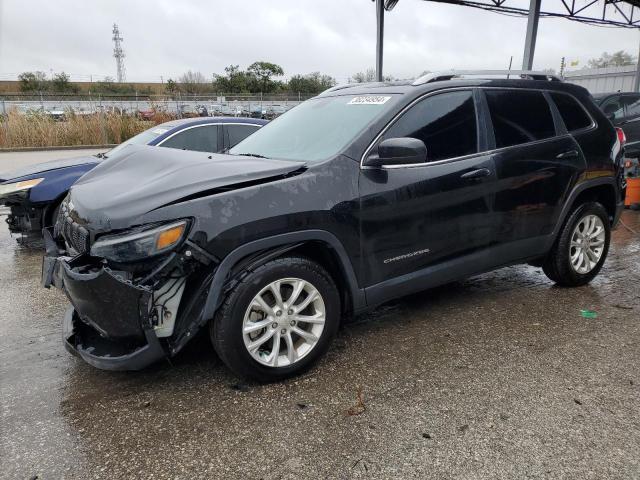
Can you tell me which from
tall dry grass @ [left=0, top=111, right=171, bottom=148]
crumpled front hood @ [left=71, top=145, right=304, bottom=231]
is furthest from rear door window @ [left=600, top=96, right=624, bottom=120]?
tall dry grass @ [left=0, top=111, right=171, bottom=148]

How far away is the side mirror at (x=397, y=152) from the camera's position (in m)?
3.05

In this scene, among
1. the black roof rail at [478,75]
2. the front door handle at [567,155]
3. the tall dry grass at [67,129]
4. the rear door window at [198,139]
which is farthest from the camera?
the tall dry grass at [67,129]

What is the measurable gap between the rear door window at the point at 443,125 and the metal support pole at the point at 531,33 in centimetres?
1391

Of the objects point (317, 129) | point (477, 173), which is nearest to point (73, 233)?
point (317, 129)

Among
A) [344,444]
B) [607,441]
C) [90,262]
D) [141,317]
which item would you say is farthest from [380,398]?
[90,262]

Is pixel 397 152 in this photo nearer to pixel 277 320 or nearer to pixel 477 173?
pixel 477 173

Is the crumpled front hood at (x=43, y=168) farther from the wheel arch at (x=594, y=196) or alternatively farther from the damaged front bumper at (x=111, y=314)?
the wheel arch at (x=594, y=196)

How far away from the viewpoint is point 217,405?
280 centimetres

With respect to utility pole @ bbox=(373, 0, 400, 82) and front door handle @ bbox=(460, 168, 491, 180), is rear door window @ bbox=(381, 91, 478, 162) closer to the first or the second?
front door handle @ bbox=(460, 168, 491, 180)

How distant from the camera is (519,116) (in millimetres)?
3988

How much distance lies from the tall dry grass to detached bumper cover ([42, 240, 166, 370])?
1790 centimetres

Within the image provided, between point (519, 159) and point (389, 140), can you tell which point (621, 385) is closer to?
point (519, 159)

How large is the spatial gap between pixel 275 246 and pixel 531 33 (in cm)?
1626

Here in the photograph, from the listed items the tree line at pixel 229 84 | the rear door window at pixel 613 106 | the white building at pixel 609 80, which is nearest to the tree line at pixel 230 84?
the tree line at pixel 229 84
